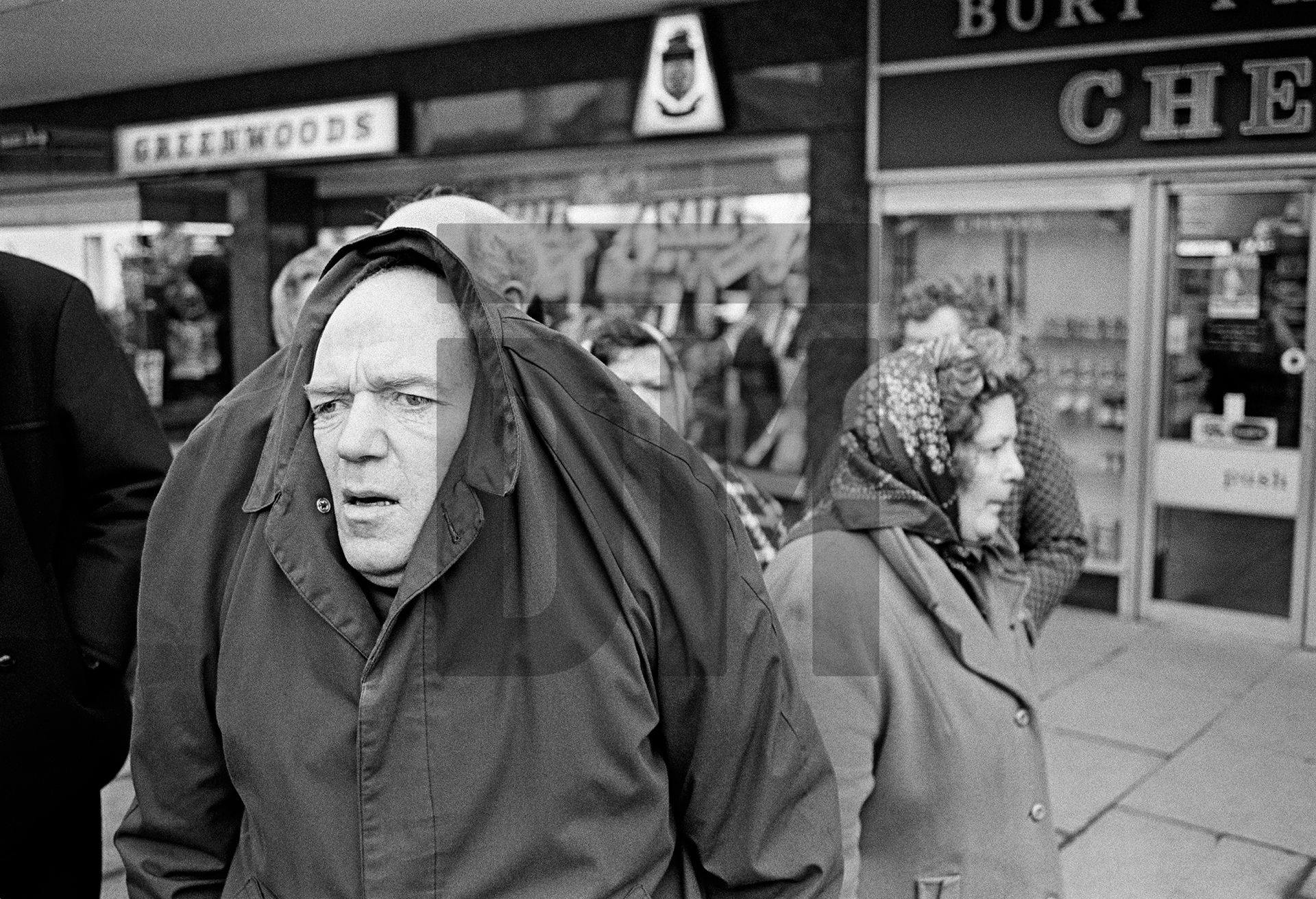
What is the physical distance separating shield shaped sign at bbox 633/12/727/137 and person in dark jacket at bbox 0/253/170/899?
6.49 meters

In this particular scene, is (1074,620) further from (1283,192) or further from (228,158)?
(228,158)

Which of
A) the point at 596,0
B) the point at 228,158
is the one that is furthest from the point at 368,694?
the point at 228,158

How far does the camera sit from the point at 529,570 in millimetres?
1557

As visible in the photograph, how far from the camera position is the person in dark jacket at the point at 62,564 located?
234cm

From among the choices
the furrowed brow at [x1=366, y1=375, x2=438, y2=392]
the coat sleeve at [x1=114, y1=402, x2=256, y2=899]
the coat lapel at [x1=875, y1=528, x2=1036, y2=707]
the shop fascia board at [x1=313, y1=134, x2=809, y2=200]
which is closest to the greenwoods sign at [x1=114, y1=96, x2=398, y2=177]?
the shop fascia board at [x1=313, y1=134, x2=809, y2=200]

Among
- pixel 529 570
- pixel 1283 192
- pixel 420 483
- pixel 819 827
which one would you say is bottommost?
pixel 819 827

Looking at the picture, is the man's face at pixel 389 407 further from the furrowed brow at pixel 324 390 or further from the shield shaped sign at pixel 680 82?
the shield shaped sign at pixel 680 82

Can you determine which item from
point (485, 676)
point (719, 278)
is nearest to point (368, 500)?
point (485, 676)

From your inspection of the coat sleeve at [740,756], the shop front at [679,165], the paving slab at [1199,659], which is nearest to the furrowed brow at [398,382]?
the coat sleeve at [740,756]

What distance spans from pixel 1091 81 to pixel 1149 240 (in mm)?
947

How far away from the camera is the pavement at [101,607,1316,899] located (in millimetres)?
4184

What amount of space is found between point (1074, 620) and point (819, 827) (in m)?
6.16

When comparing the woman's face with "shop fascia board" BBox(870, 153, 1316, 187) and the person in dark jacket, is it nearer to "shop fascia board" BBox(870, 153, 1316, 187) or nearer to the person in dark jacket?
the person in dark jacket

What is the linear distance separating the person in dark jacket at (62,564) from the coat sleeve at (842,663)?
1.31 meters
